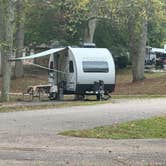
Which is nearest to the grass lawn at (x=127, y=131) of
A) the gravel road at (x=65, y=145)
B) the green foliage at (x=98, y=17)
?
the gravel road at (x=65, y=145)

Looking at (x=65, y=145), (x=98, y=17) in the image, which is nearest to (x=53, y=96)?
(x=98, y=17)

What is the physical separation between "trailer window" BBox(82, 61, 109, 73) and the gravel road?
440 inches

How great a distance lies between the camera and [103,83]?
102ft

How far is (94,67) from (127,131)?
621 inches

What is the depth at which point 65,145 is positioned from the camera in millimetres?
12930

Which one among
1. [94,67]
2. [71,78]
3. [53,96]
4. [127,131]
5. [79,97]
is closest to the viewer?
[127,131]

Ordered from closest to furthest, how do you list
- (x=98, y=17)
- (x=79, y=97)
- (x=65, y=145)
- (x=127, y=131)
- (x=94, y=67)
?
1. (x=65, y=145)
2. (x=127, y=131)
3. (x=94, y=67)
4. (x=79, y=97)
5. (x=98, y=17)

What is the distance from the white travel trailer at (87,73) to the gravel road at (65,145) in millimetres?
10910

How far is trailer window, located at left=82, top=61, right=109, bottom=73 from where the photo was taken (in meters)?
31.1

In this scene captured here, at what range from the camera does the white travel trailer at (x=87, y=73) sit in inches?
1216

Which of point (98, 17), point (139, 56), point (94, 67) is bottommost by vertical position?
point (94, 67)

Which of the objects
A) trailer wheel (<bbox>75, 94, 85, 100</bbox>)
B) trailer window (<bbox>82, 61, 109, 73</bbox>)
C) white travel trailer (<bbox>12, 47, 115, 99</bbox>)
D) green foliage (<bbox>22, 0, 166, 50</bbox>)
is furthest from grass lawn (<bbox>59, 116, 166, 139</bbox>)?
trailer wheel (<bbox>75, 94, 85, 100</bbox>)

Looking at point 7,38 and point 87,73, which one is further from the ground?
point 7,38

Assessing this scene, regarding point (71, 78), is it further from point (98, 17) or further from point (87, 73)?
point (98, 17)
